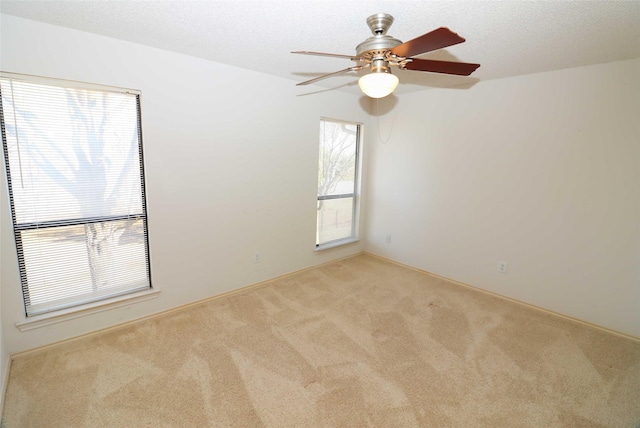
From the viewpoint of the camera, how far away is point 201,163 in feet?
8.86

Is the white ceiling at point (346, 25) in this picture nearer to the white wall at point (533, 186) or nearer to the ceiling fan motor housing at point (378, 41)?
the ceiling fan motor housing at point (378, 41)

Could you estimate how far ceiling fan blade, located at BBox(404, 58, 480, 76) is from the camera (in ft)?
5.55

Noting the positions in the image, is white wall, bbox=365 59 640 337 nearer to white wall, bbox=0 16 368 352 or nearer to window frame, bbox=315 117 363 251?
window frame, bbox=315 117 363 251

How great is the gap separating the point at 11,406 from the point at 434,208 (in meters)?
3.98

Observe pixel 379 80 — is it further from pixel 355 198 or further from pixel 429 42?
pixel 355 198

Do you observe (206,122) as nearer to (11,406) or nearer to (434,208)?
(11,406)

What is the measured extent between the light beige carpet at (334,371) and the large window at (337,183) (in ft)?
4.42

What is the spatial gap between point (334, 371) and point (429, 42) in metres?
2.06

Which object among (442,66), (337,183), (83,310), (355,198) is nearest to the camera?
(442,66)

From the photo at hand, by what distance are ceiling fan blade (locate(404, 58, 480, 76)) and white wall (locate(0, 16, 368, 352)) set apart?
1.75 meters

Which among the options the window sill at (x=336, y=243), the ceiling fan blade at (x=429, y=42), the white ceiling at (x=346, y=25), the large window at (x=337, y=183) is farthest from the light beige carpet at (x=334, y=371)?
the white ceiling at (x=346, y=25)

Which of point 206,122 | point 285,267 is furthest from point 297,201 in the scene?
point 206,122

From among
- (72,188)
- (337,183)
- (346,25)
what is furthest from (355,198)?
(72,188)

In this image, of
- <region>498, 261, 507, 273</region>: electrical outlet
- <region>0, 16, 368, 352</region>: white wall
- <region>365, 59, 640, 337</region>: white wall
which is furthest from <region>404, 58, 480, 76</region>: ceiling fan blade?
<region>498, 261, 507, 273</region>: electrical outlet
